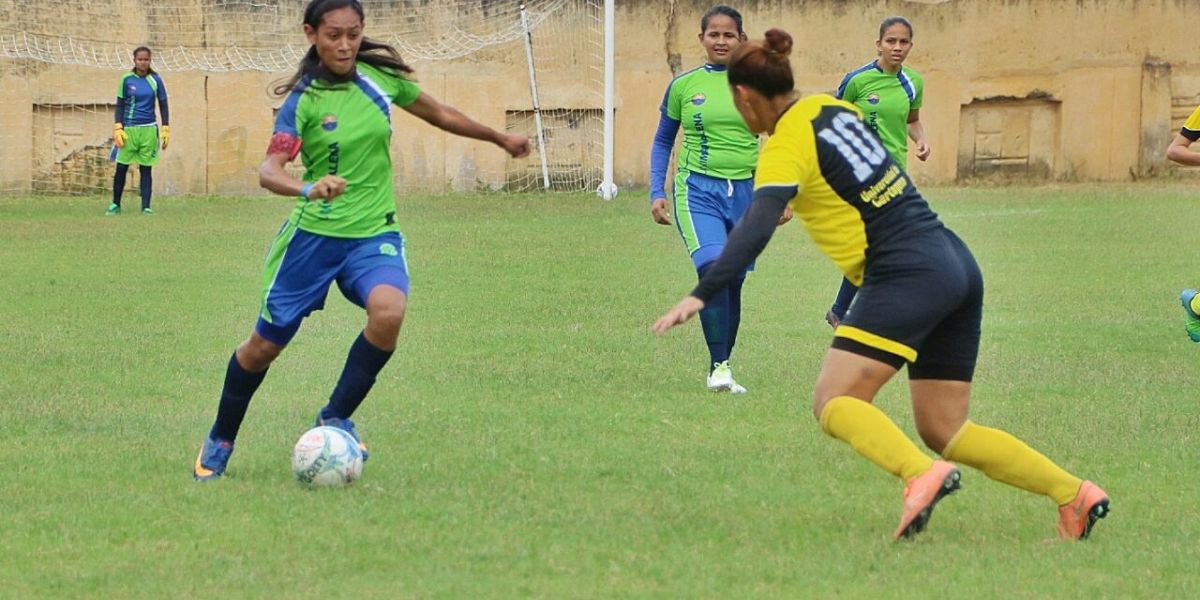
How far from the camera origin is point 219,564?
575 centimetres

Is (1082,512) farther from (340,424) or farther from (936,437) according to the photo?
(340,424)

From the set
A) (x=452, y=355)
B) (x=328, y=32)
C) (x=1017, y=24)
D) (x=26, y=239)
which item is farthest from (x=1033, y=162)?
(x=328, y=32)

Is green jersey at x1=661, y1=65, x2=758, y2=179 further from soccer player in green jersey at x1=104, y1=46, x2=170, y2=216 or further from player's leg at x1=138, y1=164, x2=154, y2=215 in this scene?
player's leg at x1=138, y1=164, x2=154, y2=215

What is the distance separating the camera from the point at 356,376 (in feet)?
24.0

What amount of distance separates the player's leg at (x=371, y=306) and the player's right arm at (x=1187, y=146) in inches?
191

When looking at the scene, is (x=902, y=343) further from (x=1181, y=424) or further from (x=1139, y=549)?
(x=1181, y=424)

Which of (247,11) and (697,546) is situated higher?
(247,11)

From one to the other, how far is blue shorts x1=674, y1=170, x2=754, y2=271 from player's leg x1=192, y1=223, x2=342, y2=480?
3405mm

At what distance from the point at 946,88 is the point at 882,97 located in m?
17.3

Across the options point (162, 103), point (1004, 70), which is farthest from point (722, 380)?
point (1004, 70)

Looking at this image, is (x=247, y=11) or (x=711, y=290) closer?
(x=711, y=290)

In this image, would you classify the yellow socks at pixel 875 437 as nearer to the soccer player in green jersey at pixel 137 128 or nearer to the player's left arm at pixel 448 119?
the player's left arm at pixel 448 119

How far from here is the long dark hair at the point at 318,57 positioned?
7039 mm

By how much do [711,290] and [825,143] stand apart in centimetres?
65
